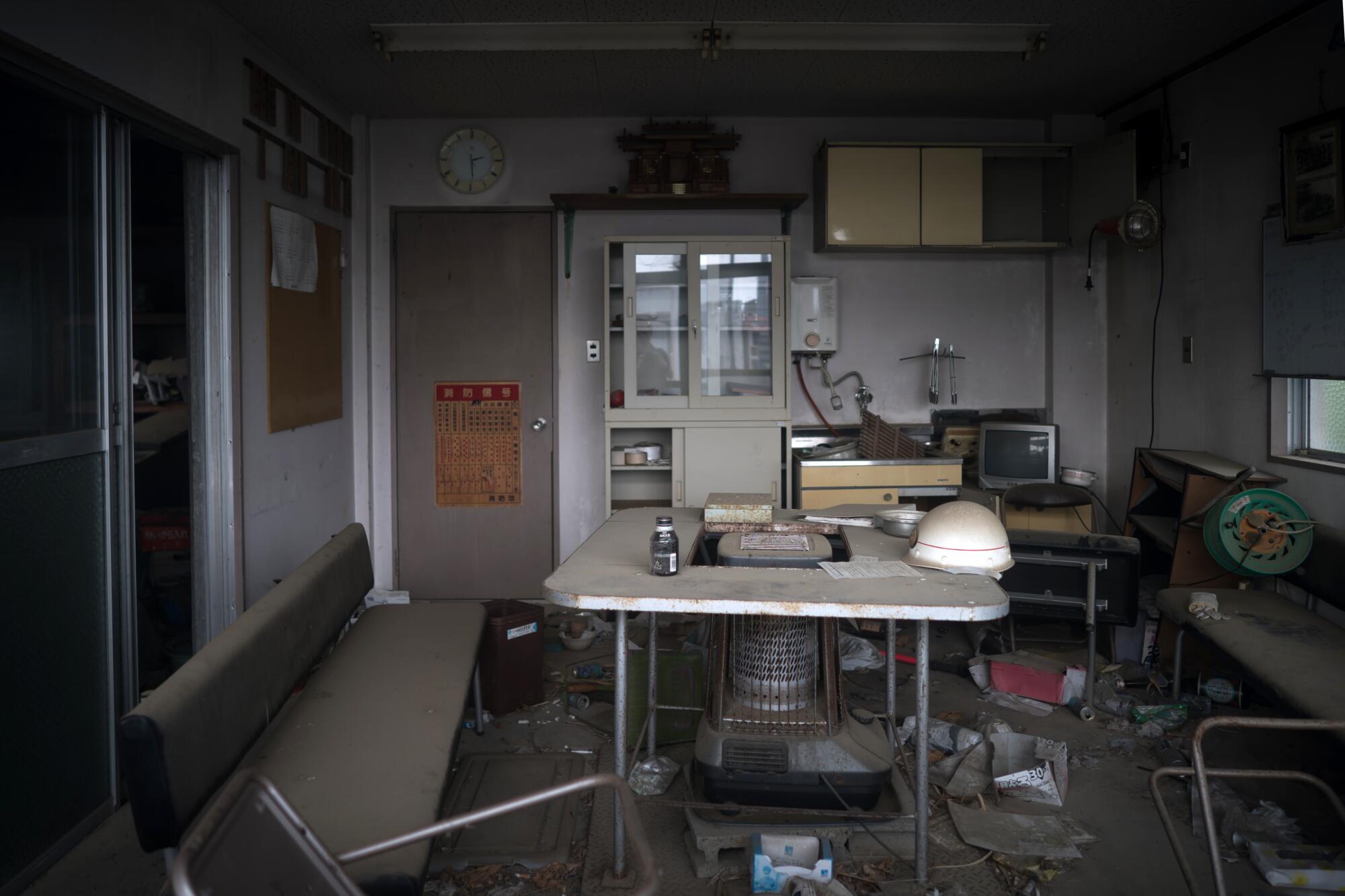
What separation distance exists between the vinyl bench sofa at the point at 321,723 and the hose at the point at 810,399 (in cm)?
261

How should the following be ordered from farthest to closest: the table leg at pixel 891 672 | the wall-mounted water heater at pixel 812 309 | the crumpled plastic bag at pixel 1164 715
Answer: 1. the wall-mounted water heater at pixel 812 309
2. the crumpled plastic bag at pixel 1164 715
3. the table leg at pixel 891 672

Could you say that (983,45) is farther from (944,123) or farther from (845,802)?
(845,802)

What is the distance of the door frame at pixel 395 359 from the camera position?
4879 millimetres

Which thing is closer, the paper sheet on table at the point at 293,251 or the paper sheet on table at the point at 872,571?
the paper sheet on table at the point at 872,571

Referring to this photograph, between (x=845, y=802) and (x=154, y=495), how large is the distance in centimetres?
263

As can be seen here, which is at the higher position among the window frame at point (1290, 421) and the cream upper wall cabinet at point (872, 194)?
the cream upper wall cabinet at point (872, 194)

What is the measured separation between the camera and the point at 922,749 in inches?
81.2

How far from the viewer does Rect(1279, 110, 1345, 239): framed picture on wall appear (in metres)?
3.16

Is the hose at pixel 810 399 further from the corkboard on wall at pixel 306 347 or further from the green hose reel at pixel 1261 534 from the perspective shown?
the corkboard on wall at pixel 306 347

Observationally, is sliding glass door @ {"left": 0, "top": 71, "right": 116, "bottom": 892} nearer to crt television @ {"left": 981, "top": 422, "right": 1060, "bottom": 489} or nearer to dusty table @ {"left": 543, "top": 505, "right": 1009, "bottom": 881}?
dusty table @ {"left": 543, "top": 505, "right": 1009, "bottom": 881}

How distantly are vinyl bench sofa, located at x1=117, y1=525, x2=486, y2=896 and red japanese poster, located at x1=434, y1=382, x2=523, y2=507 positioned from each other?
1.96m

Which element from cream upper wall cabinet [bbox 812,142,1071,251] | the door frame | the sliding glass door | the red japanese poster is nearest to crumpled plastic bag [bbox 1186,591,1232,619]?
cream upper wall cabinet [bbox 812,142,1071,251]

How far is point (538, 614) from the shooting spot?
3.36 m

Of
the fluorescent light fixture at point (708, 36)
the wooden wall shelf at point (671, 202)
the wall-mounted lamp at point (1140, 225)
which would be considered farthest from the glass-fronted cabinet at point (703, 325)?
the wall-mounted lamp at point (1140, 225)
